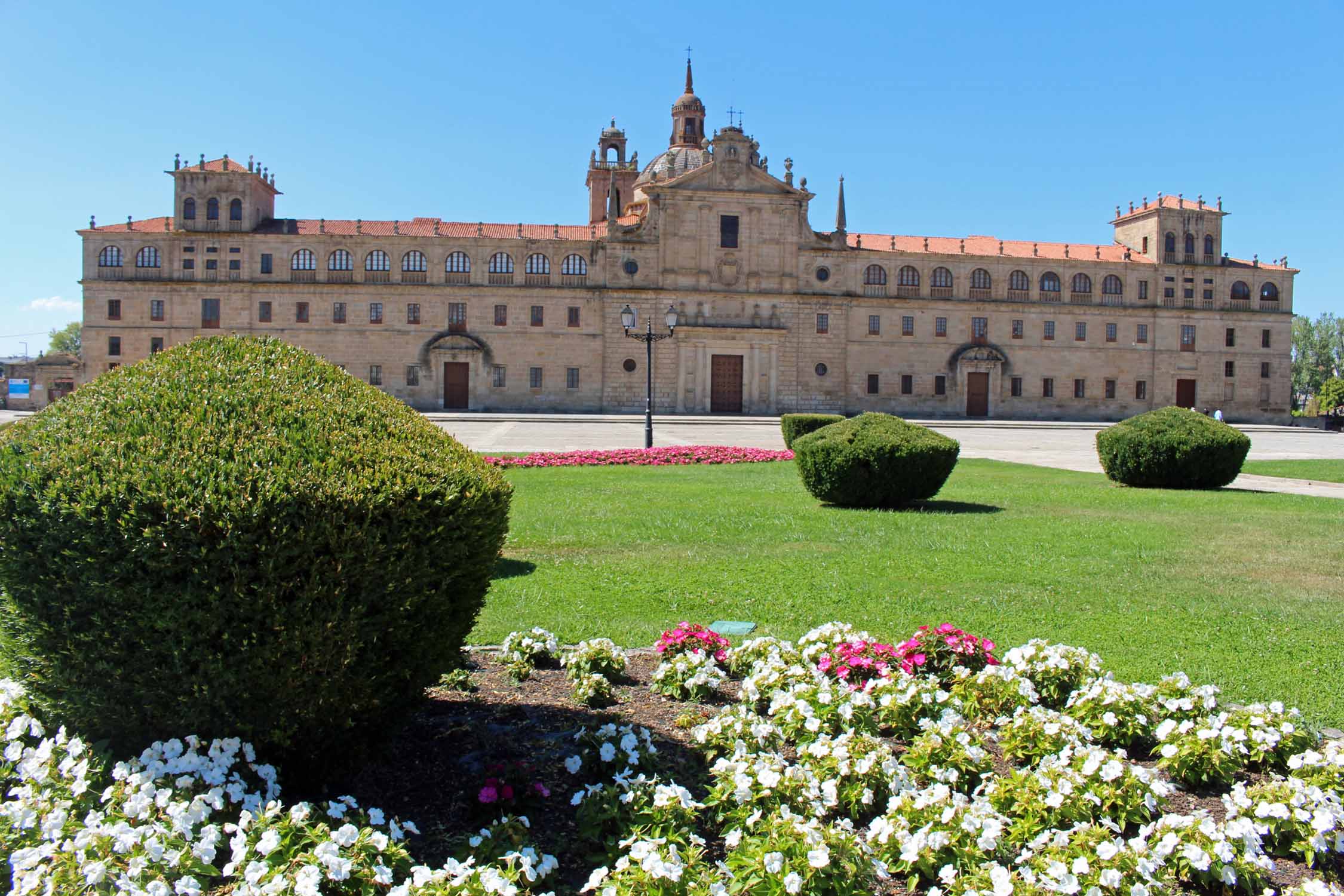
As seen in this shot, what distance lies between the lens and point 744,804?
3.82m

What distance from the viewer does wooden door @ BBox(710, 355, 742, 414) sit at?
181 ft

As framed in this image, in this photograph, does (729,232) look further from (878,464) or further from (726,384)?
(878,464)

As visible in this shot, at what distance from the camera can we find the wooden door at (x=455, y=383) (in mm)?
54406

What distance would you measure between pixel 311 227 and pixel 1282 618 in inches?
2197

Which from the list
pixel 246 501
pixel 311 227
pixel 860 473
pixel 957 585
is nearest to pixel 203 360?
pixel 246 501

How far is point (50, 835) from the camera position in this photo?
3.32 m

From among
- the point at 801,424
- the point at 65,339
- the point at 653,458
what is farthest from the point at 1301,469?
the point at 65,339

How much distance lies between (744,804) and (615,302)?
170 feet

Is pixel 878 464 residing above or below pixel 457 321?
below

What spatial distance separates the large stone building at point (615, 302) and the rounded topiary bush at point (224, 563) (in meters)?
50.4

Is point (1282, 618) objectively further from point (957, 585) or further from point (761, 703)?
point (761, 703)

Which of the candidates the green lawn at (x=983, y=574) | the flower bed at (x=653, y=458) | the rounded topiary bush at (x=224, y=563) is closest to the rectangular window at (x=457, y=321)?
the flower bed at (x=653, y=458)

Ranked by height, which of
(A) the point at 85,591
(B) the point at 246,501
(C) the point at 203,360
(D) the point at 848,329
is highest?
(D) the point at 848,329

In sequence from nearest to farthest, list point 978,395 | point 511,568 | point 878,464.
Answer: point 511,568 → point 878,464 → point 978,395
